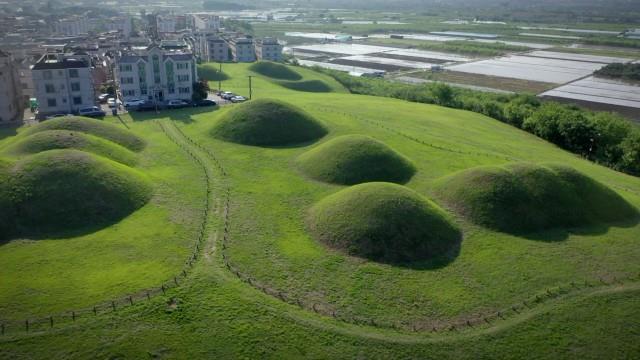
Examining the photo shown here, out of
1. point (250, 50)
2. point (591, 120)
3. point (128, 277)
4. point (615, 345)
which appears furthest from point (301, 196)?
point (250, 50)

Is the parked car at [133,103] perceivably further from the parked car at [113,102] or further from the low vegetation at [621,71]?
the low vegetation at [621,71]

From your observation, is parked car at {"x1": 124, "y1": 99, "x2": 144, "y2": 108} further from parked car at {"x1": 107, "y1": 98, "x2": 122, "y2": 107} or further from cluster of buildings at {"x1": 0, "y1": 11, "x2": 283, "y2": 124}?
parked car at {"x1": 107, "y1": 98, "x2": 122, "y2": 107}

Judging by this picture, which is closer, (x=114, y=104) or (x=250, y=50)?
(x=114, y=104)

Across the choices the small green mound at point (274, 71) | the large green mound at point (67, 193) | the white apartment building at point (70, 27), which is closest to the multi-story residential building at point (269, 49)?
the small green mound at point (274, 71)

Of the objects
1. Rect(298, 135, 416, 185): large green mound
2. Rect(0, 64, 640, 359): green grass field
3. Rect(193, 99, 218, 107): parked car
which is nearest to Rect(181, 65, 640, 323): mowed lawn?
Rect(0, 64, 640, 359): green grass field

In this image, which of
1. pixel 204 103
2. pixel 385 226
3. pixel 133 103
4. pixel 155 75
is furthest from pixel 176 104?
pixel 385 226

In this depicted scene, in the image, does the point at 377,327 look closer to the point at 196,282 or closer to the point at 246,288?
the point at 246,288

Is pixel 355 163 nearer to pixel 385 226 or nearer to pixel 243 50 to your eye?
pixel 385 226
